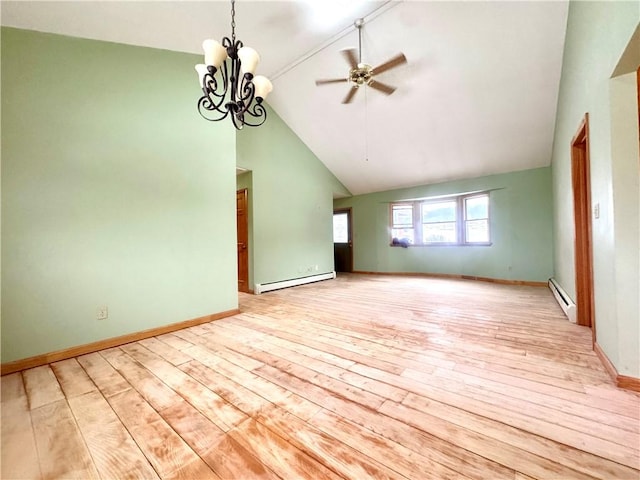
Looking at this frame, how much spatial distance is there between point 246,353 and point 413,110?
4.55 metres

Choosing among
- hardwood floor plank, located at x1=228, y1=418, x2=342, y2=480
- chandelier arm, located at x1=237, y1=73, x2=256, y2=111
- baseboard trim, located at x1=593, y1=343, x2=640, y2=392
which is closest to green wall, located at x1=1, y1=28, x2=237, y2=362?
chandelier arm, located at x1=237, y1=73, x2=256, y2=111

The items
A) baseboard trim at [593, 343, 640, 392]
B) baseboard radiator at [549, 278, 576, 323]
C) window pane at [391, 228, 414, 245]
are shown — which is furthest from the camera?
window pane at [391, 228, 414, 245]

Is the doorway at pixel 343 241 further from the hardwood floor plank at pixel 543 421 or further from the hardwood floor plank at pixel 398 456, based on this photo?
the hardwood floor plank at pixel 398 456

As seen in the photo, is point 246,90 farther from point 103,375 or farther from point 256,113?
point 103,375

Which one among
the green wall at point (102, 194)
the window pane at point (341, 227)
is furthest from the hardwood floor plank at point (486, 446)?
the window pane at point (341, 227)

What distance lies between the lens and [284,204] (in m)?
5.44

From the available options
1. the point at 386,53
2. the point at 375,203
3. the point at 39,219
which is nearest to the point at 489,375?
the point at 39,219

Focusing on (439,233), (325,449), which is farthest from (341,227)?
(325,449)

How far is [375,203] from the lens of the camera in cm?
726

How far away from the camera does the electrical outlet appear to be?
244 centimetres

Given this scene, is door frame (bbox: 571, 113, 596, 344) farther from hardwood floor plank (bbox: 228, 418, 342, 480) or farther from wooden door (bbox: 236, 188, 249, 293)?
wooden door (bbox: 236, 188, 249, 293)

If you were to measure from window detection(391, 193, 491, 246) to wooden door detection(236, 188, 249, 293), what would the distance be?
3987mm

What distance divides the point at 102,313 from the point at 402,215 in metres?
6.43

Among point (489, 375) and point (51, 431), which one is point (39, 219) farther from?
point (489, 375)
